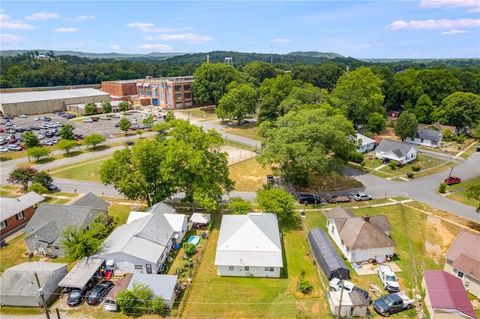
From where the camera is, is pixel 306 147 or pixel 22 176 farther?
pixel 22 176

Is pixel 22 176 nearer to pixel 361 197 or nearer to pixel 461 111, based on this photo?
pixel 361 197

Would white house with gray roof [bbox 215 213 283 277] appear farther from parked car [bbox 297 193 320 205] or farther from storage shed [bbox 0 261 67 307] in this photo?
storage shed [bbox 0 261 67 307]

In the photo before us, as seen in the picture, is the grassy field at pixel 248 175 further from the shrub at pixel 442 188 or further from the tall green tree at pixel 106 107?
the tall green tree at pixel 106 107

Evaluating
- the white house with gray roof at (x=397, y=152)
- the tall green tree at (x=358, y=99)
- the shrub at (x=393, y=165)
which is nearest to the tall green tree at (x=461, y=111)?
the tall green tree at (x=358, y=99)

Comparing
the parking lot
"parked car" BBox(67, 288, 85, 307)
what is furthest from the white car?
the parking lot

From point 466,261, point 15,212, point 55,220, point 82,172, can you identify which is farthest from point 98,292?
point 82,172
